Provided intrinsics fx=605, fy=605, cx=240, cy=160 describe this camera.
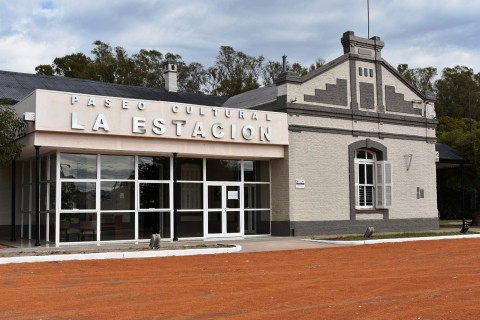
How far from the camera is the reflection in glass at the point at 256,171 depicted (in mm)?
23584

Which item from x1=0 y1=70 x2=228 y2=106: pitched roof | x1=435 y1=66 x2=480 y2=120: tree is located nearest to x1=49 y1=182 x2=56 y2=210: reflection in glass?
x1=0 y1=70 x2=228 y2=106: pitched roof

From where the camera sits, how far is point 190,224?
2202 centimetres

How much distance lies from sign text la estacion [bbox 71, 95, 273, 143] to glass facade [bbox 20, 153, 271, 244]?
130 centimetres

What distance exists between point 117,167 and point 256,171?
19.5 ft

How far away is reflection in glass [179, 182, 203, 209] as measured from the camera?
21.9 metres

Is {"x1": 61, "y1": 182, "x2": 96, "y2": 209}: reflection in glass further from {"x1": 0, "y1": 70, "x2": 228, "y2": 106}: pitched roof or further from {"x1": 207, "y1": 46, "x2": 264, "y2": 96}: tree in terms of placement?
{"x1": 207, "y1": 46, "x2": 264, "y2": 96}: tree

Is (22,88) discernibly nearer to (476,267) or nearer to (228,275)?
(228,275)

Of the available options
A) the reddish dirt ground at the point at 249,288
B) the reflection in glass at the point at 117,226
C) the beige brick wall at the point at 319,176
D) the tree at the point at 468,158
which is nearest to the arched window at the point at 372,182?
the beige brick wall at the point at 319,176

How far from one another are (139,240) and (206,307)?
12258 millimetres

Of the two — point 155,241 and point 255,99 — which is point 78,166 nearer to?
point 155,241

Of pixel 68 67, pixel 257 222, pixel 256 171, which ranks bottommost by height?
pixel 257 222

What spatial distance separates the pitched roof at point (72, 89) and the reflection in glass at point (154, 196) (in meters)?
6.90

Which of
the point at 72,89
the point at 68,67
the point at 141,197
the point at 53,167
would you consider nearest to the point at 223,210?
the point at 141,197

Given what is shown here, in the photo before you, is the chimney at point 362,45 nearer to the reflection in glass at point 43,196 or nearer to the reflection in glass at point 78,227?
the reflection in glass at point 78,227
